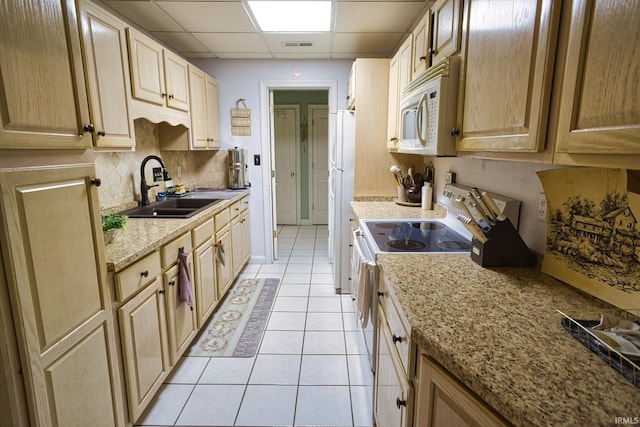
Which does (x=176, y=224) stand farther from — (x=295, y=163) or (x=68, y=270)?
(x=295, y=163)

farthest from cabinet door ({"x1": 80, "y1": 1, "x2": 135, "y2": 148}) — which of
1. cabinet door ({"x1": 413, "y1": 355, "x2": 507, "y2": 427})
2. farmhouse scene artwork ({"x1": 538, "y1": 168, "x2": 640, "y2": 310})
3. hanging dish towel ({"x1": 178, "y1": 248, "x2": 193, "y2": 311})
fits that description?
farmhouse scene artwork ({"x1": 538, "y1": 168, "x2": 640, "y2": 310})

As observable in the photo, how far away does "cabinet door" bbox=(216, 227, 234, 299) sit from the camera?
2.83 meters

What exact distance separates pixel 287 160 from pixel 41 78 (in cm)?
494

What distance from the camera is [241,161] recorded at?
380 cm

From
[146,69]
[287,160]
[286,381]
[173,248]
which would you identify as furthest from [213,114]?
[286,381]

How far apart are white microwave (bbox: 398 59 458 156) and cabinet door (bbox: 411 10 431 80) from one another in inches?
5.8

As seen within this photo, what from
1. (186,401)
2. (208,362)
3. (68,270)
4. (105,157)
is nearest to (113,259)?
(68,270)

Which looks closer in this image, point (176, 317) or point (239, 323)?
point (176, 317)

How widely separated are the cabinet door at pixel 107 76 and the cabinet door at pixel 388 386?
5.71 ft

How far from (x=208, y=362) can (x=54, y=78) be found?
5.96 feet

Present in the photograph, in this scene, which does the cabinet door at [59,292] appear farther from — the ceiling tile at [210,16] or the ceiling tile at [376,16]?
the ceiling tile at [376,16]

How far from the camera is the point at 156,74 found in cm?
241

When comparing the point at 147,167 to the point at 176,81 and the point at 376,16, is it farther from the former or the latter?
the point at 376,16

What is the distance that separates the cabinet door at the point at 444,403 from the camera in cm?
74
